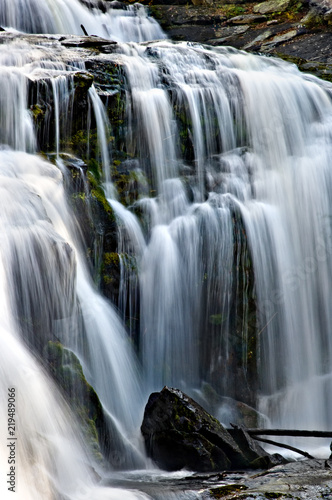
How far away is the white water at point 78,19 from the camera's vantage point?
12.2 metres

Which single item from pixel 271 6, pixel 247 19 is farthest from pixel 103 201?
pixel 271 6

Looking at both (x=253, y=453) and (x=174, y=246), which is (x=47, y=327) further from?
(x=174, y=246)

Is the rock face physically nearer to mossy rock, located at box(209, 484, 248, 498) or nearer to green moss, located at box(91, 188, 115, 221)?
mossy rock, located at box(209, 484, 248, 498)

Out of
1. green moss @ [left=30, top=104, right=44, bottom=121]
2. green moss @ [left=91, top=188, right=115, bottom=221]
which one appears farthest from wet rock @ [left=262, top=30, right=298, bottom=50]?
green moss @ [left=91, top=188, right=115, bottom=221]

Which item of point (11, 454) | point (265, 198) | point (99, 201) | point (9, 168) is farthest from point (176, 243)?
point (11, 454)

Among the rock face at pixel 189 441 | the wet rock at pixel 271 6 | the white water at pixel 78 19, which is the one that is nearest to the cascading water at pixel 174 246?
the rock face at pixel 189 441

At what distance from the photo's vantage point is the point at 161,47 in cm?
1035

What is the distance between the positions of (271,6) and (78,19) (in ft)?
18.4

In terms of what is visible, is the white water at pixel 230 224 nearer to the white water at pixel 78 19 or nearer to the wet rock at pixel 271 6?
the white water at pixel 78 19

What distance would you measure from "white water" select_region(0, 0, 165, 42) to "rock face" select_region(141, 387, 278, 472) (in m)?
10.2

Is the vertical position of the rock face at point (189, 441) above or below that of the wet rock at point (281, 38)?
below

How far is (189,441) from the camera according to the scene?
468 centimetres

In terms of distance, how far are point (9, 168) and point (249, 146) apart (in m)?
4.24

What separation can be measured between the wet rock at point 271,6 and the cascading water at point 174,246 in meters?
5.90
